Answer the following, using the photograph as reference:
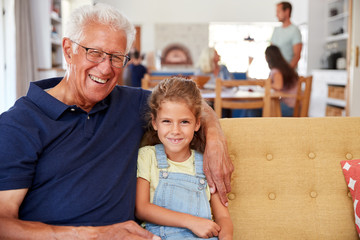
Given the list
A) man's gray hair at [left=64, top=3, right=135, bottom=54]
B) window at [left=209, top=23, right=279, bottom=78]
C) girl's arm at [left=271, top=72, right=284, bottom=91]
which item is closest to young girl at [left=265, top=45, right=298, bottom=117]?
girl's arm at [left=271, top=72, right=284, bottom=91]

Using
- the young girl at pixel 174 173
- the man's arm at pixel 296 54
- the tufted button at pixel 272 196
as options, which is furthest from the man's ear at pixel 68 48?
the man's arm at pixel 296 54

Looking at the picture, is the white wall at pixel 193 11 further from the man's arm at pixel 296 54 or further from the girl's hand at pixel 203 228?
the girl's hand at pixel 203 228

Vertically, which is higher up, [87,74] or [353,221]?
[87,74]

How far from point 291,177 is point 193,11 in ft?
33.4

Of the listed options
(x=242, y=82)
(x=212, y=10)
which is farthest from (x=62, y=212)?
(x=212, y=10)

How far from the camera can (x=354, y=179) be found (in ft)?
5.10

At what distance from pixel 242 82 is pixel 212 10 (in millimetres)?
8145

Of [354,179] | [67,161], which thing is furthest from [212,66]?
[67,161]

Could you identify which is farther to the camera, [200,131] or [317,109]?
[317,109]

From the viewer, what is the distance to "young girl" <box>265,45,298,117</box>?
3898 mm

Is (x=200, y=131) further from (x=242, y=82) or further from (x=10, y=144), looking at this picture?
(x=242, y=82)

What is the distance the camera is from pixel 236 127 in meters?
1.64

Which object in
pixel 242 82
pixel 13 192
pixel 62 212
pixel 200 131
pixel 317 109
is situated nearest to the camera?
pixel 13 192

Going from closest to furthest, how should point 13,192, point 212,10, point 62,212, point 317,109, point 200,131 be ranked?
1. point 13,192
2. point 62,212
3. point 200,131
4. point 317,109
5. point 212,10
